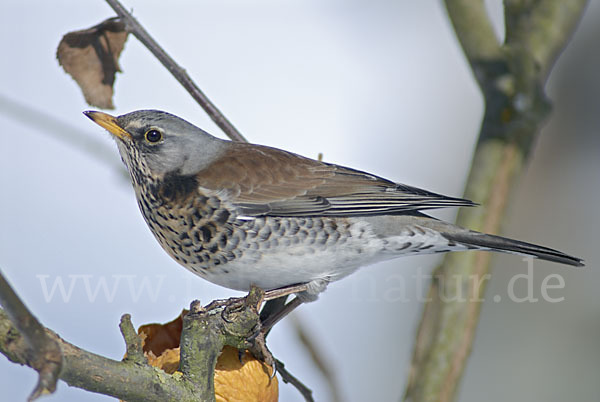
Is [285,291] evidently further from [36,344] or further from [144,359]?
[36,344]

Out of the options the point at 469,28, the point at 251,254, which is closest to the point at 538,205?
the point at 469,28

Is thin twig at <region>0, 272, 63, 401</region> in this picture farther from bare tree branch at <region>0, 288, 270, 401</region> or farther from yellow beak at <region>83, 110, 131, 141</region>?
yellow beak at <region>83, 110, 131, 141</region>

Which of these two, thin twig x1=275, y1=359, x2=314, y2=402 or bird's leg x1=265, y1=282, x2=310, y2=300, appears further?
bird's leg x1=265, y1=282, x2=310, y2=300

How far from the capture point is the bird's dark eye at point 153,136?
10.6ft

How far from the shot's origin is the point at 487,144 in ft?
11.3

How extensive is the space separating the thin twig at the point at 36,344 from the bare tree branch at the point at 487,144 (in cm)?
186

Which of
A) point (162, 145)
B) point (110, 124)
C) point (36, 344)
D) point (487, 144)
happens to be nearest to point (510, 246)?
point (487, 144)

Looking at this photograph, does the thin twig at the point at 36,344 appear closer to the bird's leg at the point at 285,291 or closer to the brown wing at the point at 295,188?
the bird's leg at the point at 285,291

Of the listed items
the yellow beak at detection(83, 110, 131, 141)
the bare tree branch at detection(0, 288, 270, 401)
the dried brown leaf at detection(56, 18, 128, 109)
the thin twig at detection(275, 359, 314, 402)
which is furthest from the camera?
the yellow beak at detection(83, 110, 131, 141)

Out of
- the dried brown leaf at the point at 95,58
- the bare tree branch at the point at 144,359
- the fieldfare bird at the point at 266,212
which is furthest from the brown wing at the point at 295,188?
the bare tree branch at the point at 144,359

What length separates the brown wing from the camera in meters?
3.12

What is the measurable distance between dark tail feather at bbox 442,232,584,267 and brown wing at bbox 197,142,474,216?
218mm

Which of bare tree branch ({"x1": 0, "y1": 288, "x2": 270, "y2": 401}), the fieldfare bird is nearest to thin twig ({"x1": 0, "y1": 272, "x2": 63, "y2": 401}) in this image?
bare tree branch ({"x1": 0, "y1": 288, "x2": 270, "y2": 401})

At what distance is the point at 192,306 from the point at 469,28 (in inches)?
87.7
